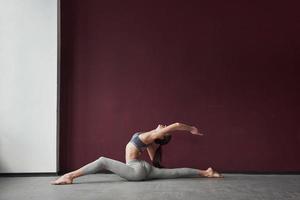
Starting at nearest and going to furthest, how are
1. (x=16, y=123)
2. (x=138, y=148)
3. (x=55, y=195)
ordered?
(x=55, y=195)
(x=138, y=148)
(x=16, y=123)

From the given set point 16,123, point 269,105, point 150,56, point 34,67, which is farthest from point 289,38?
point 16,123

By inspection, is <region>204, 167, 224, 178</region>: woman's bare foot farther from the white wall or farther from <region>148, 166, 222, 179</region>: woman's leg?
the white wall

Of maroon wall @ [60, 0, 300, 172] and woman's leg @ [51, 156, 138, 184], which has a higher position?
maroon wall @ [60, 0, 300, 172]

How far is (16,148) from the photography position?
17.2 feet

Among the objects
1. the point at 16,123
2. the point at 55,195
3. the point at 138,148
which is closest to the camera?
the point at 55,195

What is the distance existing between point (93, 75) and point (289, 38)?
101 inches

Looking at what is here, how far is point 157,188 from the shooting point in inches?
164

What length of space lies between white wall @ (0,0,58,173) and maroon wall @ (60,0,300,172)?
25 cm

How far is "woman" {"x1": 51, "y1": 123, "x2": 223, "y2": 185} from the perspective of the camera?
4492 millimetres

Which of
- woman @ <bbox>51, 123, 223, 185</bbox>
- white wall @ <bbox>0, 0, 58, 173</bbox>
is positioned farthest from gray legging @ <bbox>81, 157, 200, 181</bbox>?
white wall @ <bbox>0, 0, 58, 173</bbox>

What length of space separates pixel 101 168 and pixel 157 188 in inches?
27.0

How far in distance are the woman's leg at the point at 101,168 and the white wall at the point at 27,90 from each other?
32.3 inches

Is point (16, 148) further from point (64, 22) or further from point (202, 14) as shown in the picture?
point (202, 14)

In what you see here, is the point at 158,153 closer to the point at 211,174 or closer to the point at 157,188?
the point at 211,174
